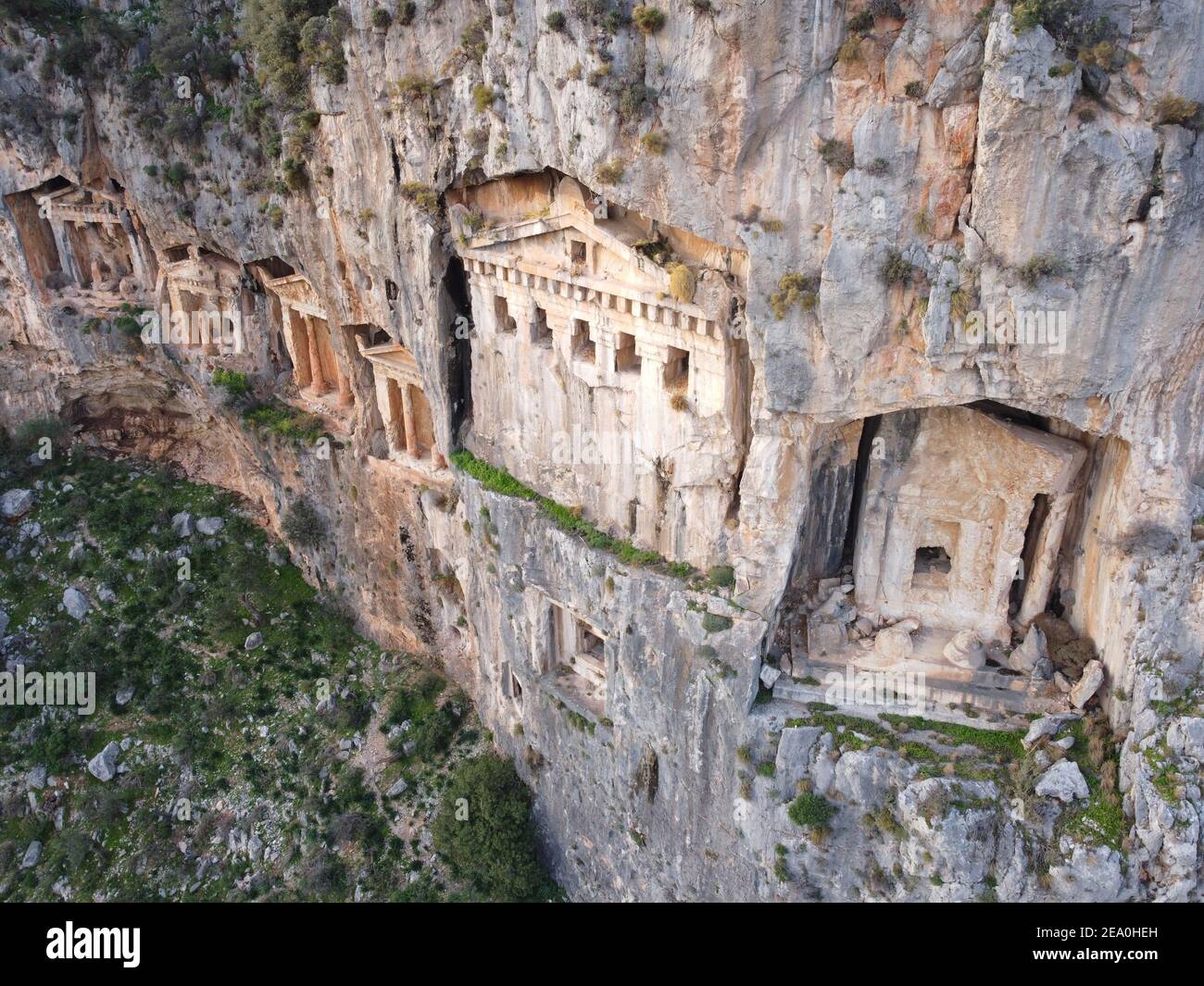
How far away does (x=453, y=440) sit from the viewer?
2406 cm

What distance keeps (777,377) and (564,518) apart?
692 centimetres

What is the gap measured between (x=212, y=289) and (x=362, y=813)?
16.4 meters

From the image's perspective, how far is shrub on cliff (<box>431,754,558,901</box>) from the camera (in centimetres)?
2395

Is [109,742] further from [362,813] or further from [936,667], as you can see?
[936,667]

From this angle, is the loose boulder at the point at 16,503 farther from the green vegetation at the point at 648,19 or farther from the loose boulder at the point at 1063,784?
the loose boulder at the point at 1063,784

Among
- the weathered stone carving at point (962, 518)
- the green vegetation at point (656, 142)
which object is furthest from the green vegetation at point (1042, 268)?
the green vegetation at point (656, 142)

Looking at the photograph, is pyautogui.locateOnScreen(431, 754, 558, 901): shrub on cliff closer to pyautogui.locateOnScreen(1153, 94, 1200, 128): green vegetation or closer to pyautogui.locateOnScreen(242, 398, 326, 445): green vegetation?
pyautogui.locateOnScreen(242, 398, 326, 445): green vegetation

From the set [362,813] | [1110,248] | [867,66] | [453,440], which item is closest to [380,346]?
[453,440]

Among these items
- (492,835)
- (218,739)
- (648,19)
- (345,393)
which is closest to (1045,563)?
(648,19)

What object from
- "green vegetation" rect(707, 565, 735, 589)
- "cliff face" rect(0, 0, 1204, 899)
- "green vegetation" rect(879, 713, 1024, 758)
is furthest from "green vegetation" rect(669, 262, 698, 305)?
"green vegetation" rect(879, 713, 1024, 758)

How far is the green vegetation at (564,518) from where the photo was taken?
19953mm

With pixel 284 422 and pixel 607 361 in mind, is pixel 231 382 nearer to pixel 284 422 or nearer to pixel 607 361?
pixel 284 422

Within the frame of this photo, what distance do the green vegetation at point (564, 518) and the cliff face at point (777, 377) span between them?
4.5 inches

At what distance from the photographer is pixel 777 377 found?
53.4ft
